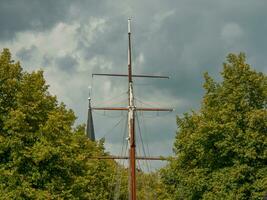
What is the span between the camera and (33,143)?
134 ft

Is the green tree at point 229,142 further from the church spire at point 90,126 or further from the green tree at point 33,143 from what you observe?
the church spire at point 90,126

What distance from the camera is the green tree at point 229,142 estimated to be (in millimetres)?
44281

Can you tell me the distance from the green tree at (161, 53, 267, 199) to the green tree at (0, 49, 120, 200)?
8.63 m

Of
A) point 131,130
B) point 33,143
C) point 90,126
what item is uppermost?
point 90,126

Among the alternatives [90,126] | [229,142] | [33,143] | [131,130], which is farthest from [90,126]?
[33,143]

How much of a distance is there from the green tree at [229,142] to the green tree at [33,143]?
8632 millimetres

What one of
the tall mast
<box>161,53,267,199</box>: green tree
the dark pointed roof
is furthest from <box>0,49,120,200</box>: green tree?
the dark pointed roof

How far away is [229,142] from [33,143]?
526 inches

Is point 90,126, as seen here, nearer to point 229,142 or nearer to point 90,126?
point 90,126

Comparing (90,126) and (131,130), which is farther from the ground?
(90,126)

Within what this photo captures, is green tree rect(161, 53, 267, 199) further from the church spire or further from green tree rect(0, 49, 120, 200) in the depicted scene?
the church spire

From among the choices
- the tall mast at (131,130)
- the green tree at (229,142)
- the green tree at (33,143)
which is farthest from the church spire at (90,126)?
the green tree at (33,143)

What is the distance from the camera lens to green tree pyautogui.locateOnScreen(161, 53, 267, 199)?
44.3 m

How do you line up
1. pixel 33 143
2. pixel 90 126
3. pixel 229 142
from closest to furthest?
pixel 33 143 → pixel 229 142 → pixel 90 126
